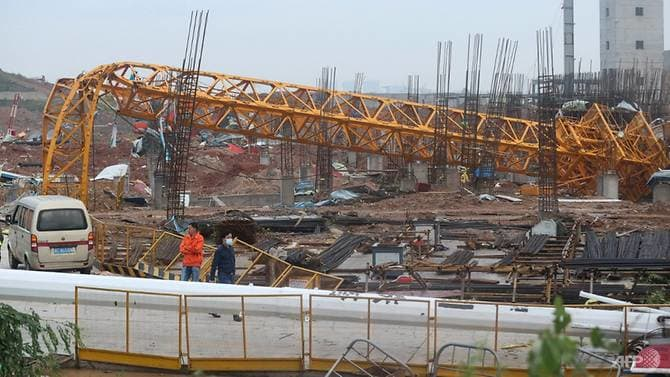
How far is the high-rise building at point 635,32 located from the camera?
67500mm

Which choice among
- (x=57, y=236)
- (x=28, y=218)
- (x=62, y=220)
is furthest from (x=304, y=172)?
(x=57, y=236)

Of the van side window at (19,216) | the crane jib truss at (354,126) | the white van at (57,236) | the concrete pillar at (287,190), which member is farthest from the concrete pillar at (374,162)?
the white van at (57,236)

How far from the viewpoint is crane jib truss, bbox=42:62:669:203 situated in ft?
106

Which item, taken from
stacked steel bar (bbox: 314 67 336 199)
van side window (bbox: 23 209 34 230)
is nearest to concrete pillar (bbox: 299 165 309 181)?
stacked steel bar (bbox: 314 67 336 199)

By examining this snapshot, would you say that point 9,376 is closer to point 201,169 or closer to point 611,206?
point 611,206

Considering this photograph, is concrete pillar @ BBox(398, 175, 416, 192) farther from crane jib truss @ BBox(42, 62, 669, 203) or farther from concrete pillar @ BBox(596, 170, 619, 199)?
concrete pillar @ BBox(596, 170, 619, 199)

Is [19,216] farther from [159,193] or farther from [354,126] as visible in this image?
[354,126]

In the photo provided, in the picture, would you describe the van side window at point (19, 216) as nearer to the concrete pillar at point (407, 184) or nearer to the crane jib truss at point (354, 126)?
the crane jib truss at point (354, 126)

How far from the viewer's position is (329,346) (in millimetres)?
9828

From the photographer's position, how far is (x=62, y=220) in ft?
54.1

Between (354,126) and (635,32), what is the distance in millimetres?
38752

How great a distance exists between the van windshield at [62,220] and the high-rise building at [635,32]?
56930mm

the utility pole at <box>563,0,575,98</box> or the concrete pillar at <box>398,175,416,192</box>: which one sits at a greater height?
the utility pole at <box>563,0,575,98</box>

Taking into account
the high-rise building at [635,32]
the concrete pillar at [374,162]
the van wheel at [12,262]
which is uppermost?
the high-rise building at [635,32]
